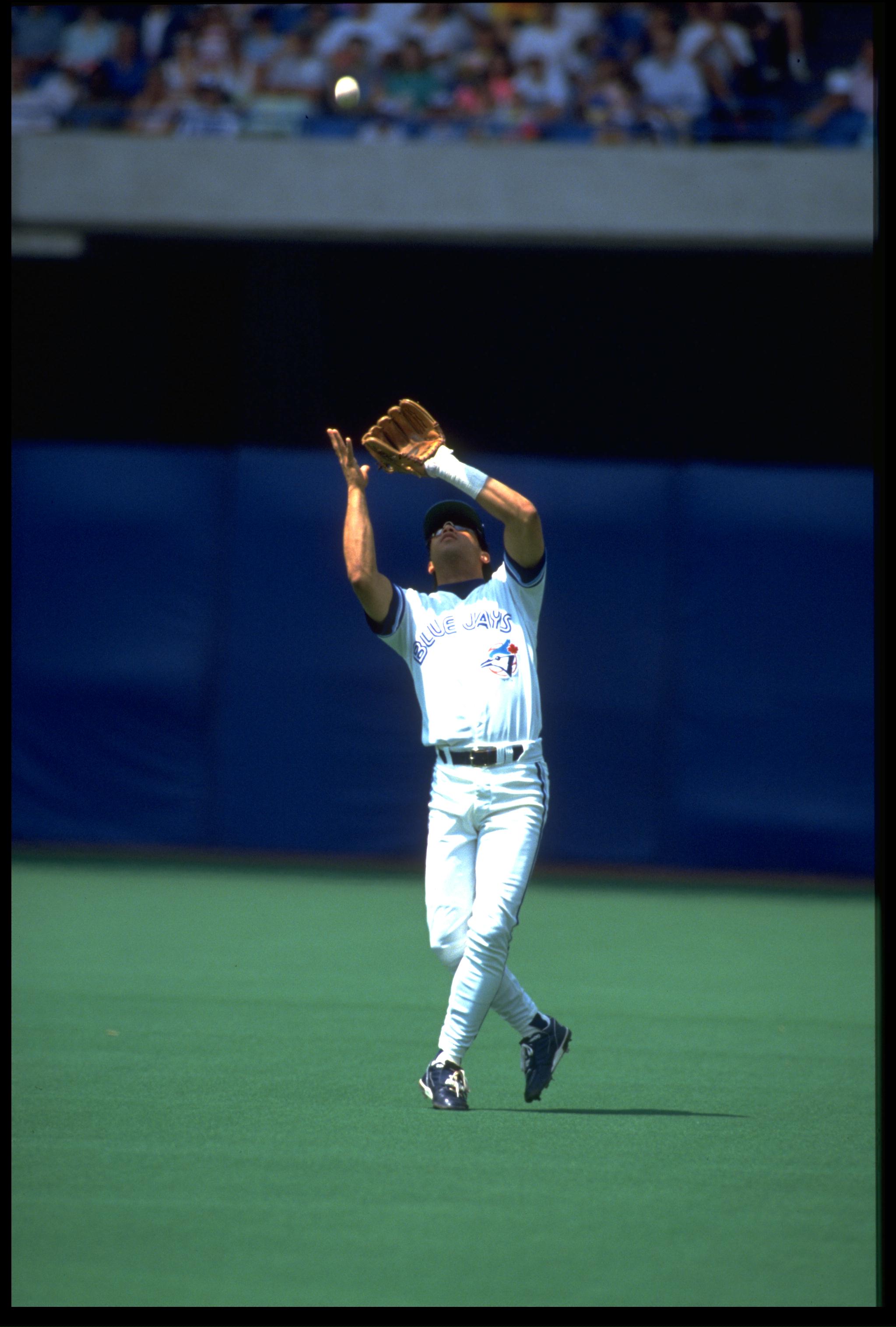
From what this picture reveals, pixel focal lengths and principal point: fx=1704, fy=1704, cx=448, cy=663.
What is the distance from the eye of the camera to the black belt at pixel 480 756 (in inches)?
251

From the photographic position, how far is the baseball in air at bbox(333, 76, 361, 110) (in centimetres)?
1518

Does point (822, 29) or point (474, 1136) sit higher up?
point (822, 29)

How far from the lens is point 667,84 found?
671 inches

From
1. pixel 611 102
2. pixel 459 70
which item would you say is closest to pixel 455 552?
pixel 611 102

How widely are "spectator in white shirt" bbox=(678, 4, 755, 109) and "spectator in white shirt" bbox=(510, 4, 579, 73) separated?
3.81 feet

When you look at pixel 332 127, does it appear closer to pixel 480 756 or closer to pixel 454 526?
pixel 454 526

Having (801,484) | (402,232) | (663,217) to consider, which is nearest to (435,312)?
(402,232)

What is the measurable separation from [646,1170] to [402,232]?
1221cm

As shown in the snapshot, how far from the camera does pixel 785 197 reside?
15688 millimetres

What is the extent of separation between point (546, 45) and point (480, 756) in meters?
13.2

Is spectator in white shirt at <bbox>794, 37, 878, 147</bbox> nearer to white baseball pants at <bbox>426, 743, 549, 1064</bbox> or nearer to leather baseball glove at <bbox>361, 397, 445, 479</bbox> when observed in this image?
leather baseball glove at <bbox>361, 397, 445, 479</bbox>

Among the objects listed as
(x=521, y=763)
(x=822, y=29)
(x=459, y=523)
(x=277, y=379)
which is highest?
(x=822, y=29)

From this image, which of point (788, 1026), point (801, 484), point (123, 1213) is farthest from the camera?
point (801, 484)

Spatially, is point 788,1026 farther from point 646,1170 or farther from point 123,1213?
point 123,1213
